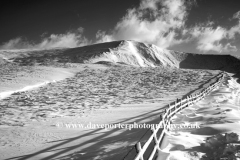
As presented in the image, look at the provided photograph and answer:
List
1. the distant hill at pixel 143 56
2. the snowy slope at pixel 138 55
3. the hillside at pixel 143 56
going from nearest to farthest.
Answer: the snowy slope at pixel 138 55
the hillside at pixel 143 56
the distant hill at pixel 143 56

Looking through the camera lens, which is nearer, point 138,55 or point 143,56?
point 138,55

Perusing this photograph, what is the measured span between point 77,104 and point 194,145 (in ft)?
43.3

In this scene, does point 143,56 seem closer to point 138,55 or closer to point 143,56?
point 143,56

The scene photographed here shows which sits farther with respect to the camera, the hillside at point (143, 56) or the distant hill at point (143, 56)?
the distant hill at point (143, 56)

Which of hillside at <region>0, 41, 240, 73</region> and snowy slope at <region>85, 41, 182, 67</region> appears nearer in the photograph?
snowy slope at <region>85, 41, 182, 67</region>

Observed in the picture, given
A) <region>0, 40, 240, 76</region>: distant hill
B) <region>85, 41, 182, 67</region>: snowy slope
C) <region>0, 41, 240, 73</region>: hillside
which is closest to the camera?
<region>85, 41, 182, 67</region>: snowy slope

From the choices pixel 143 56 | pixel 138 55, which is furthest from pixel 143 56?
pixel 138 55

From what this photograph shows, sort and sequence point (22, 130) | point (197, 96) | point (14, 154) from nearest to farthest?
point (14, 154), point (22, 130), point (197, 96)

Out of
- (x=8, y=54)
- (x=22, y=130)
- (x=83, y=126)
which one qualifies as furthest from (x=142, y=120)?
(x=8, y=54)

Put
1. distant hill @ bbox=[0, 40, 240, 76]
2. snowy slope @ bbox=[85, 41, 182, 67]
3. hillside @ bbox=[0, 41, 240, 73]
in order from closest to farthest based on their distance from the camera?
1. snowy slope @ bbox=[85, 41, 182, 67]
2. hillside @ bbox=[0, 41, 240, 73]
3. distant hill @ bbox=[0, 40, 240, 76]

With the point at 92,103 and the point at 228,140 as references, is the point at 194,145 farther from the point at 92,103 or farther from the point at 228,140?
the point at 92,103

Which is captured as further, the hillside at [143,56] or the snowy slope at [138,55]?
the hillside at [143,56]

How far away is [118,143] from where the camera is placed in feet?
25.4

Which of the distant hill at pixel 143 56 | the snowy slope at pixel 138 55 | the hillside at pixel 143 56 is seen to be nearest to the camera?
the snowy slope at pixel 138 55
